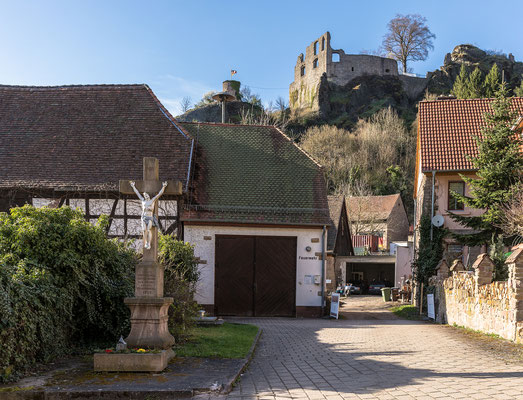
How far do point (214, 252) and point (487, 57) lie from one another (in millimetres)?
72159

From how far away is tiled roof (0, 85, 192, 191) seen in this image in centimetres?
1858

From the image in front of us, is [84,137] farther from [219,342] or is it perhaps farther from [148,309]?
[148,309]

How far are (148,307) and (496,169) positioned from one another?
15.1 meters

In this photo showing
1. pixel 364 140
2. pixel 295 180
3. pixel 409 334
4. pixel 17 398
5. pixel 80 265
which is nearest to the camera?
pixel 17 398

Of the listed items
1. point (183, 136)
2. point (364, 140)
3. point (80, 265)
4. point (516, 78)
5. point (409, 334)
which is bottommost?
point (409, 334)

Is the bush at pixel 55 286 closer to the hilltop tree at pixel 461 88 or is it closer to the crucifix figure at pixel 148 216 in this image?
the crucifix figure at pixel 148 216

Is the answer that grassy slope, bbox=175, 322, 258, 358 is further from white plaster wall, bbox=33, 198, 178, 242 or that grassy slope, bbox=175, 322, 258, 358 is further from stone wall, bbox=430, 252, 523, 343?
white plaster wall, bbox=33, 198, 178, 242

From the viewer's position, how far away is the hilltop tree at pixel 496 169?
63.1 ft

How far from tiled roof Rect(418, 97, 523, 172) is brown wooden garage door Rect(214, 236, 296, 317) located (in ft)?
27.7

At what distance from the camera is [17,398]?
6371mm

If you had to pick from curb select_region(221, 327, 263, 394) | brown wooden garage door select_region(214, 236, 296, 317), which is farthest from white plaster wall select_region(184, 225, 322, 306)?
curb select_region(221, 327, 263, 394)

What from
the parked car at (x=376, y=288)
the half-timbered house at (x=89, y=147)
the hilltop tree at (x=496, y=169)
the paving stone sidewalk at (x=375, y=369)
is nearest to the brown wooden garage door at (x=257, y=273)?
the half-timbered house at (x=89, y=147)

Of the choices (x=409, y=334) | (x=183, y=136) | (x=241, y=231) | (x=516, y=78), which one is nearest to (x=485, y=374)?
(x=409, y=334)

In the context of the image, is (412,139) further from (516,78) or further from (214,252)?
(214,252)
